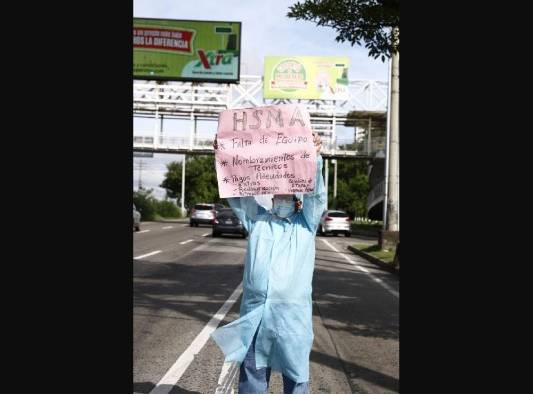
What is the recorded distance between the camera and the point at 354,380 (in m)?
5.53

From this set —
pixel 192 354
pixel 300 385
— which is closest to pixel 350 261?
pixel 192 354

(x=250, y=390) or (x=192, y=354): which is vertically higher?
(x=250, y=390)

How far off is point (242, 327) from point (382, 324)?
5.03m

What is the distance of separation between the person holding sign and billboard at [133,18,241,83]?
32.2 m

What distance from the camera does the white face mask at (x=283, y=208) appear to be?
146 inches

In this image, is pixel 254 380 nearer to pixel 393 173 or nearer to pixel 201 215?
pixel 393 173

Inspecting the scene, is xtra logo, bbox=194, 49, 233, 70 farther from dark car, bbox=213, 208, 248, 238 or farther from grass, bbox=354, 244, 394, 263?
grass, bbox=354, 244, 394, 263

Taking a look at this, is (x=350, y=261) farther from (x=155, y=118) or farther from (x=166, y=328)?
(x=155, y=118)

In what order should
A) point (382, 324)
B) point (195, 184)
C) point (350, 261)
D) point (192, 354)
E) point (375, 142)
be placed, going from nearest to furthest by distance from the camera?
point (192, 354)
point (382, 324)
point (350, 261)
point (375, 142)
point (195, 184)

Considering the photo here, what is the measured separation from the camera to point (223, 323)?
7.84 meters

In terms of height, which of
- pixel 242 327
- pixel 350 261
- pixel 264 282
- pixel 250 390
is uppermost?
pixel 264 282

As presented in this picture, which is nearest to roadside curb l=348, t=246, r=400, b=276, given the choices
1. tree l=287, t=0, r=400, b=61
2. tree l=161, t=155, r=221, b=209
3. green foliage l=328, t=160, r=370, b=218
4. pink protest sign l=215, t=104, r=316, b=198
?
tree l=287, t=0, r=400, b=61

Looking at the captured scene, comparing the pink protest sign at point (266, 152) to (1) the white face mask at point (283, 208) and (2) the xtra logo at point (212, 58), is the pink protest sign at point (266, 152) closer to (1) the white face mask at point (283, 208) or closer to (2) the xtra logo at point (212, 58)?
(1) the white face mask at point (283, 208)
